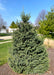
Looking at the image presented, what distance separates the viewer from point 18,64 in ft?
7.73

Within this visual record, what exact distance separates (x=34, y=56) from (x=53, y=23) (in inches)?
374

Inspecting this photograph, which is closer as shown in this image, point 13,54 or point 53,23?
point 13,54

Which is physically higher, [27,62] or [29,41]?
[29,41]

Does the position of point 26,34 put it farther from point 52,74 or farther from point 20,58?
point 52,74

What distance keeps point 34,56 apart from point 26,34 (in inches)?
31.3

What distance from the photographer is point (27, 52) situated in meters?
2.33

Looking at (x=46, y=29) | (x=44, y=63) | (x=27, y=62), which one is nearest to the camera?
(x=27, y=62)

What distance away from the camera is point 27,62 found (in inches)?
89.8

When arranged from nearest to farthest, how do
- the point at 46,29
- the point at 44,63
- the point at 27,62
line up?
the point at 27,62 → the point at 44,63 → the point at 46,29

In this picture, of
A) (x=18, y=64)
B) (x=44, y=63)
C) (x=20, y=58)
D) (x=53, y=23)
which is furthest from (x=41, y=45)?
(x=53, y=23)

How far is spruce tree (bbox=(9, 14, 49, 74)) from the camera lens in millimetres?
2312

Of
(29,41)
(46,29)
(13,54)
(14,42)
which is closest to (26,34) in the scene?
(29,41)

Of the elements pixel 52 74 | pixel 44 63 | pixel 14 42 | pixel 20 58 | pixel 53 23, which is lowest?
pixel 52 74

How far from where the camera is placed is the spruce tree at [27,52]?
91.0 inches
